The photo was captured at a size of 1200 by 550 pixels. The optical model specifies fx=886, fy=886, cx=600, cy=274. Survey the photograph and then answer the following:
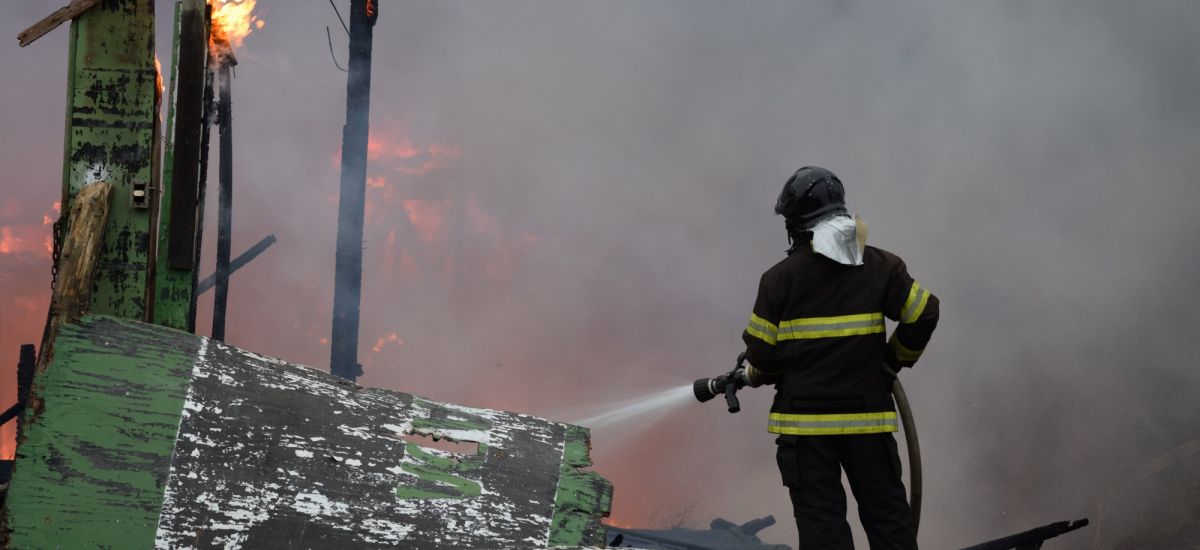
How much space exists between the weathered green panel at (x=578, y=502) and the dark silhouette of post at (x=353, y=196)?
4.70m

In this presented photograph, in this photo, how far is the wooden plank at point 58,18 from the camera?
313 centimetres

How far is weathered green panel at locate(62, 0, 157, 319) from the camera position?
309 centimetres

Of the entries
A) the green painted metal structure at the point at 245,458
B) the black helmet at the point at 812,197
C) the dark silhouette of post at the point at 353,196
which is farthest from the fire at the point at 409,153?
the black helmet at the point at 812,197

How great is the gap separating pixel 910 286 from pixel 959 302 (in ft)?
19.8

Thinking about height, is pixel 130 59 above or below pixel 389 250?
below

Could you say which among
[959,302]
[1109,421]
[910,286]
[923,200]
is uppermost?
[923,200]

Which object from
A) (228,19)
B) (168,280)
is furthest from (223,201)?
(168,280)

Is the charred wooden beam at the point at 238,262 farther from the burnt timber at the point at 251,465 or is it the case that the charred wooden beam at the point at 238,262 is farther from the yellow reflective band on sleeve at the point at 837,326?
the yellow reflective band on sleeve at the point at 837,326

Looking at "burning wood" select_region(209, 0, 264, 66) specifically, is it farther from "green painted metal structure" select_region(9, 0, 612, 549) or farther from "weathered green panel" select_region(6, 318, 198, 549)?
"weathered green panel" select_region(6, 318, 198, 549)

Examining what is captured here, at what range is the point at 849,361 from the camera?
302cm

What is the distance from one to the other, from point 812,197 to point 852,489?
103 cm

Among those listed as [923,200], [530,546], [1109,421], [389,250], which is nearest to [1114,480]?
[1109,421]

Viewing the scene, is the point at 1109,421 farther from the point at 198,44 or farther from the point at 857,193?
the point at 198,44

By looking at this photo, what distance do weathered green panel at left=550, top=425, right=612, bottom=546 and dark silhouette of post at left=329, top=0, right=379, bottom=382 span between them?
470cm
